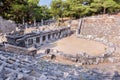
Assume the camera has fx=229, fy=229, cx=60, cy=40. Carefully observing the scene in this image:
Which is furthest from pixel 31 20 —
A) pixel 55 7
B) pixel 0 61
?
pixel 0 61

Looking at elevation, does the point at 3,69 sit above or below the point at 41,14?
above

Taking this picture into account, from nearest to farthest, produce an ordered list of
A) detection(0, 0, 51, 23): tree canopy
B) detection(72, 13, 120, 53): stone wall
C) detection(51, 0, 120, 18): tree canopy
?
detection(72, 13, 120, 53): stone wall, detection(0, 0, 51, 23): tree canopy, detection(51, 0, 120, 18): tree canopy

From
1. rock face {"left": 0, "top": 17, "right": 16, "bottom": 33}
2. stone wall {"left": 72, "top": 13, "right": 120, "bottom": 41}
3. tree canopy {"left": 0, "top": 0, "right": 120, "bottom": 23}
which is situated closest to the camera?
rock face {"left": 0, "top": 17, "right": 16, "bottom": 33}

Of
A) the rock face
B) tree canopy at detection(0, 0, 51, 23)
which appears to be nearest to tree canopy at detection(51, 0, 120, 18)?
tree canopy at detection(0, 0, 51, 23)

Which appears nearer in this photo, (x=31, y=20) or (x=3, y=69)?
(x=3, y=69)

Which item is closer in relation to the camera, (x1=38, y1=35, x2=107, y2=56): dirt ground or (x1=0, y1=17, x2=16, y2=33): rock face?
(x1=38, y1=35, x2=107, y2=56): dirt ground

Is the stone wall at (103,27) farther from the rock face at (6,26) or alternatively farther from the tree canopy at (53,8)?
the rock face at (6,26)

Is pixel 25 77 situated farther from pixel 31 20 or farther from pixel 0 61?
pixel 31 20

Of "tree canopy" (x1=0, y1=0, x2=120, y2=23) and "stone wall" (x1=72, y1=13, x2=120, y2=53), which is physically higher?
"tree canopy" (x1=0, y1=0, x2=120, y2=23)

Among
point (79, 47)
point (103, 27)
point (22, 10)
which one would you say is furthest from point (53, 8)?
point (79, 47)

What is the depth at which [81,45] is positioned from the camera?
24.9 metres

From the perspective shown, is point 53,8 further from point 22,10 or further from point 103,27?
point 103,27

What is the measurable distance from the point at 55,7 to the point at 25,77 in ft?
101

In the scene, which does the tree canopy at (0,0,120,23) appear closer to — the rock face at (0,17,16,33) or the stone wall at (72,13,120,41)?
the stone wall at (72,13,120,41)
